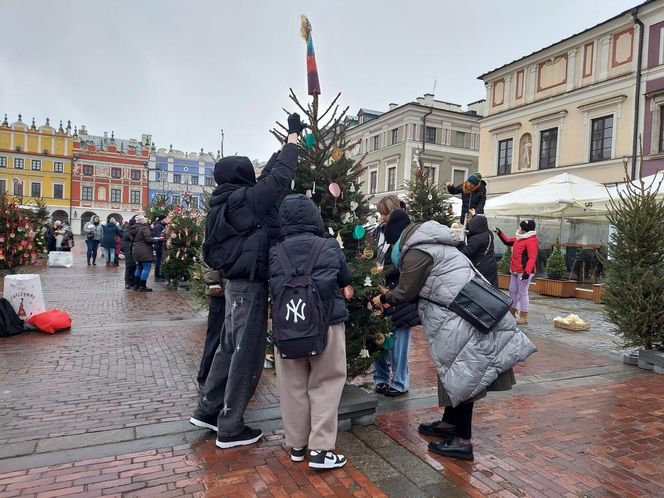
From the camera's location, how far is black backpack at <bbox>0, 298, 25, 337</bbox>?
6.65m

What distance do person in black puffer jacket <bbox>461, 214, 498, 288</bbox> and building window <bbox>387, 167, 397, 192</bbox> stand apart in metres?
32.2

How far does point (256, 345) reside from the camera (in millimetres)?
3451

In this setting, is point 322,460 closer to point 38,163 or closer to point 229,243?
point 229,243

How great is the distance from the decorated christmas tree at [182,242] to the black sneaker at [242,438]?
775cm

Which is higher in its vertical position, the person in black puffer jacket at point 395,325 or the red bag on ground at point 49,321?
the person in black puffer jacket at point 395,325

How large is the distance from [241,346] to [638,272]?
5.19 metres

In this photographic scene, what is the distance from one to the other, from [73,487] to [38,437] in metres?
0.93

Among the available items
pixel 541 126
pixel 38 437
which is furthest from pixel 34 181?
pixel 38 437

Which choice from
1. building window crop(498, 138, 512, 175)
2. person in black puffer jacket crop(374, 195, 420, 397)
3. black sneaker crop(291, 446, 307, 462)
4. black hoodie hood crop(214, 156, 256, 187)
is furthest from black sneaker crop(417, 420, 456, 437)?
building window crop(498, 138, 512, 175)

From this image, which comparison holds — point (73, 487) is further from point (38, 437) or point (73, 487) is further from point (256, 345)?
point (256, 345)

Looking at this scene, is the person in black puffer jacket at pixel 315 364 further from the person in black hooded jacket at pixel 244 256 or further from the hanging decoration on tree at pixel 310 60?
the hanging decoration on tree at pixel 310 60

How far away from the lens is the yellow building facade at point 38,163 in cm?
6350

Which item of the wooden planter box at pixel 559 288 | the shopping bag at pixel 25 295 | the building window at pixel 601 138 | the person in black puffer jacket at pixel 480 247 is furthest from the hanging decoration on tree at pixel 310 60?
the building window at pixel 601 138

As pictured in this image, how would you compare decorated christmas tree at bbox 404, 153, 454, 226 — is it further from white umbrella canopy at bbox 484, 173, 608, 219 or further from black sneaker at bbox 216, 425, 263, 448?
black sneaker at bbox 216, 425, 263, 448
